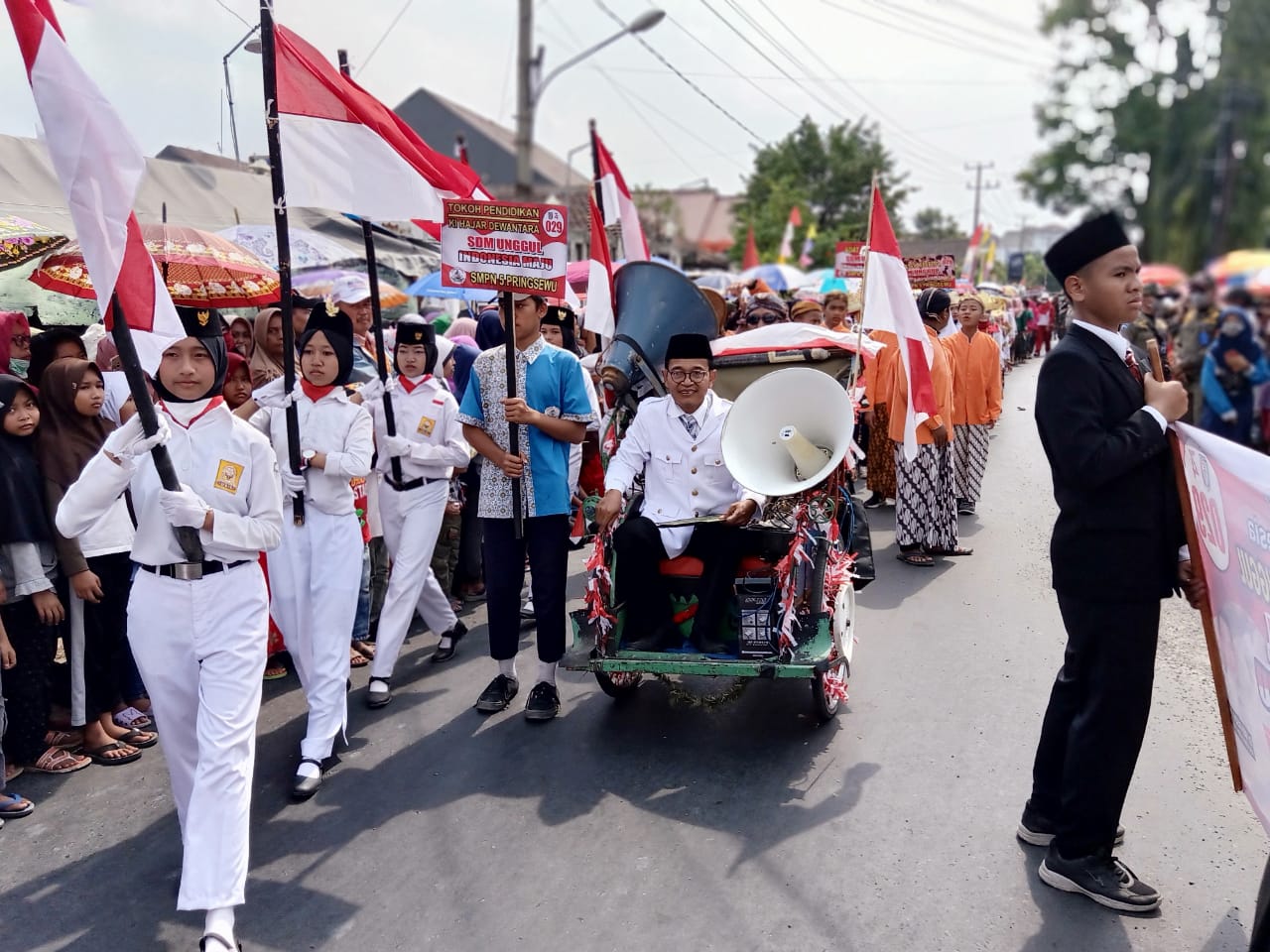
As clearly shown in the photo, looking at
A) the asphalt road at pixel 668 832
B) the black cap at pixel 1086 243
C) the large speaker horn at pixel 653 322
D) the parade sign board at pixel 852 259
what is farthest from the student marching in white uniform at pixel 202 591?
the parade sign board at pixel 852 259

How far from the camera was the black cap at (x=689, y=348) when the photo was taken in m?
4.90

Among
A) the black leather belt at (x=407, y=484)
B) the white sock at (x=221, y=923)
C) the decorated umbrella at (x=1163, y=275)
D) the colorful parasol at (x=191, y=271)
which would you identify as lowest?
the white sock at (x=221, y=923)

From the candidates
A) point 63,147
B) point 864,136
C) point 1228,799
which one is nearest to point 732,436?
point 1228,799

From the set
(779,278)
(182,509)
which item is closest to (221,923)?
(182,509)

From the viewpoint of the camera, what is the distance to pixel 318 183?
4.60m

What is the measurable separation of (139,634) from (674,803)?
2.15 meters

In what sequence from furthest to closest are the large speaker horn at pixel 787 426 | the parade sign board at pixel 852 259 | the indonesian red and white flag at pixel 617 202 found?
the parade sign board at pixel 852 259
the indonesian red and white flag at pixel 617 202
the large speaker horn at pixel 787 426

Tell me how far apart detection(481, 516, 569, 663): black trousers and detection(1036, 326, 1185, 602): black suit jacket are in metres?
2.59

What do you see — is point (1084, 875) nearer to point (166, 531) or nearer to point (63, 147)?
point (166, 531)

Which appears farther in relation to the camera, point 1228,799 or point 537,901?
A: point 1228,799

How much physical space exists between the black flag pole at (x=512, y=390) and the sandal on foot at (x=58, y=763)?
2.24 metres

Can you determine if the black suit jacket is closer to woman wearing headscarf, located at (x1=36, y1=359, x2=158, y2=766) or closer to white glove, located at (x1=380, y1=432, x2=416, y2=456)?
white glove, located at (x1=380, y1=432, x2=416, y2=456)

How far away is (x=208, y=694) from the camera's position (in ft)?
10.8

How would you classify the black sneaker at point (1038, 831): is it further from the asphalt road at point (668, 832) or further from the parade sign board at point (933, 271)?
the parade sign board at point (933, 271)
